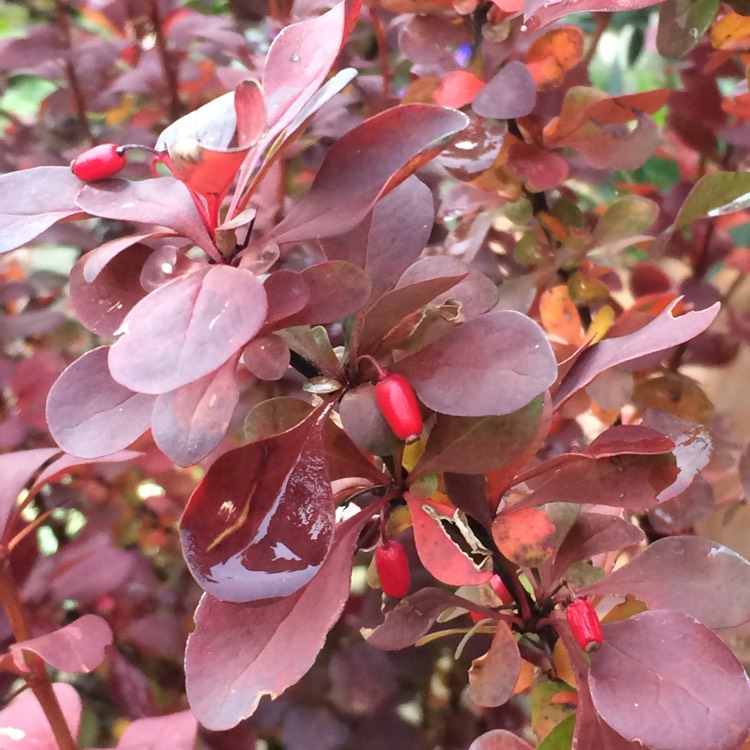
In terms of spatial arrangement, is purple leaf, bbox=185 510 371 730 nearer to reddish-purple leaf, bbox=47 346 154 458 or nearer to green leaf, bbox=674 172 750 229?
reddish-purple leaf, bbox=47 346 154 458

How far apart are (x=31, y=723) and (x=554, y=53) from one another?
0.61 m

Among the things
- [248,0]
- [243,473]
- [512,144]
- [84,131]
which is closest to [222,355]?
Result: [243,473]

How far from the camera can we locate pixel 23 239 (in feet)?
1.00

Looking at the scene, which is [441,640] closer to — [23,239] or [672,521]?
[672,521]

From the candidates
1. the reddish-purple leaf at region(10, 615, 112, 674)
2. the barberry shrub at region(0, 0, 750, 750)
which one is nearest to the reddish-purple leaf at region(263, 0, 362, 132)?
the barberry shrub at region(0, 0, 750, 750)

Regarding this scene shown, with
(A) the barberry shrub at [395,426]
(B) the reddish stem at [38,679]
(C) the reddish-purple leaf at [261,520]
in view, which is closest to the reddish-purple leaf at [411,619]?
(A) the barberry shrub at [395,426]

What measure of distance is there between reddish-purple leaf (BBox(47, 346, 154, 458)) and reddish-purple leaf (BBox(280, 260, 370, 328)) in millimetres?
84

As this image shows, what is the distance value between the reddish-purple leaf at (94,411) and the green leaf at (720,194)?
393mm

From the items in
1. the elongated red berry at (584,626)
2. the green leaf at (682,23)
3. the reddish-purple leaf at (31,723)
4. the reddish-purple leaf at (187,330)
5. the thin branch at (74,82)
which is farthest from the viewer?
the thin branch at (74,82)

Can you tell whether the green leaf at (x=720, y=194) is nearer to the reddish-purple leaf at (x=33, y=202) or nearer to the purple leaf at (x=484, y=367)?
the purple leaf at (x=484, y=367)

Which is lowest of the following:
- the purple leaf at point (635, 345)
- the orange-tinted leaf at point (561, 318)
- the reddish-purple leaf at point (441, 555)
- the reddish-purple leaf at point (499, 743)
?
the reddish-purple leaf at point (499, 743)

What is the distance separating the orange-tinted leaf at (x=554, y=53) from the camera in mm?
559

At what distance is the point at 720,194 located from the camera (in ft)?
1.64

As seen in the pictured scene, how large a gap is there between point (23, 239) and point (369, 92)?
2.01 feet
